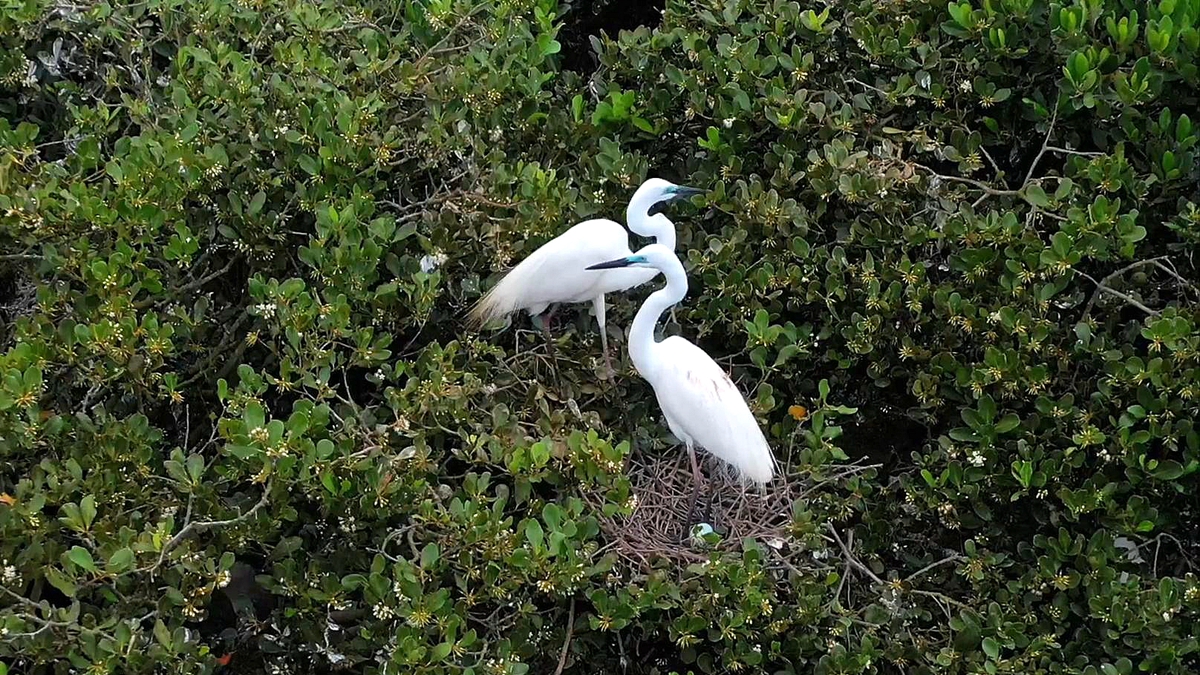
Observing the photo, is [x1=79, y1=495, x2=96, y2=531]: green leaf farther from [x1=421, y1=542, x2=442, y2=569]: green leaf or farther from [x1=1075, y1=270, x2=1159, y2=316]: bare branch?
[x1=1075, y1=270, x2=1159, y2=316]: bare branch

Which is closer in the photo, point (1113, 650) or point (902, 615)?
point (1113, 650)

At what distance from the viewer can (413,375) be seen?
242cm

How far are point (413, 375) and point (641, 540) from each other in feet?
2.26

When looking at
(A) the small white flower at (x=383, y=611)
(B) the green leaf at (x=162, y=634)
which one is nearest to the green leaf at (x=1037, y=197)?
(A) the small white flower at (x=383, y=611)

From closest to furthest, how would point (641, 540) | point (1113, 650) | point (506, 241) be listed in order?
1. point (1113, 650)
2. point (641, 540)
3. point (506, 241)

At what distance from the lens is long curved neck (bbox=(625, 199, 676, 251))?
108 inches

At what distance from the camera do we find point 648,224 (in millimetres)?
2756

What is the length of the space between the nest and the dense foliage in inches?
2.1

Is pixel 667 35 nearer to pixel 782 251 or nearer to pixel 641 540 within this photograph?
pixel 782 251

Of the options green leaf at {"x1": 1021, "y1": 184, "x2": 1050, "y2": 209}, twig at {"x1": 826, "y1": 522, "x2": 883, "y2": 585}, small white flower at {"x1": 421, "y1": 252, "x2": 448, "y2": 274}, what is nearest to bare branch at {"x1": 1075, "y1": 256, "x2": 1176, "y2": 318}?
green leaf at {"x1": 1021, "y1": 184, "x2": 1050, "y2": 209}

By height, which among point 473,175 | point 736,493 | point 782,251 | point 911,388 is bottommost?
point 736,493

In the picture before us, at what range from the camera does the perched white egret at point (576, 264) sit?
105 inches

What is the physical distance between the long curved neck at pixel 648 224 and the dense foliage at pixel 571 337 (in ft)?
0.46

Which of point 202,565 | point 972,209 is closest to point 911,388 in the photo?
point 972,209
